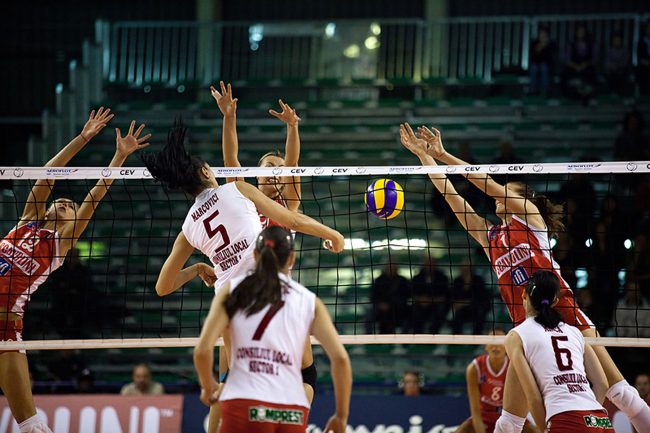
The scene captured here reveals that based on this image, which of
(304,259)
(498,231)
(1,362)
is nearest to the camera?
(1,362)

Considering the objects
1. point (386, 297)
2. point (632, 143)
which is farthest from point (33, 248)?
point (632, 143)

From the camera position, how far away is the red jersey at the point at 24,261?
776 cm

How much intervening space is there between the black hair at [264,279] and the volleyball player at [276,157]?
1.43 metres

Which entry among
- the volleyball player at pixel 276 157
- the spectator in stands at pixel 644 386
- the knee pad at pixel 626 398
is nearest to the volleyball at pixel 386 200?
the volleyball player at pixel 276 157

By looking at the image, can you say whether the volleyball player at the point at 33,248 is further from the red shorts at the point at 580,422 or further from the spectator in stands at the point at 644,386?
the spectator in stands at the point at 644,386

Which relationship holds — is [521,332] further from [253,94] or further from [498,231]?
[253,94]

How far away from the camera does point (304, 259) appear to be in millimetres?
15734

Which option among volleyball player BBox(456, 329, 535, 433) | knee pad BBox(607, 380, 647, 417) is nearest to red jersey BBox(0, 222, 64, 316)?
knee pad BBox(607, 380, 647, 417)

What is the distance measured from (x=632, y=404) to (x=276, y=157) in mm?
3556

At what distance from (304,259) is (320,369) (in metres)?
2.34

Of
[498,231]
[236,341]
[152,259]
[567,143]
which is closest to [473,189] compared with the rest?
[567,143]

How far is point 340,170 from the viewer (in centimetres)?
809

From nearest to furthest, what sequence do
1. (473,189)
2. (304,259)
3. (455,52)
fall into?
(473,189) < (304,259) < (455,52)

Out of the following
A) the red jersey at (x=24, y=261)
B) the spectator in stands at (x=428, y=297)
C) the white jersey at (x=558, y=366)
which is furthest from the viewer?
the spectator in stands at (x=428, y=297)
